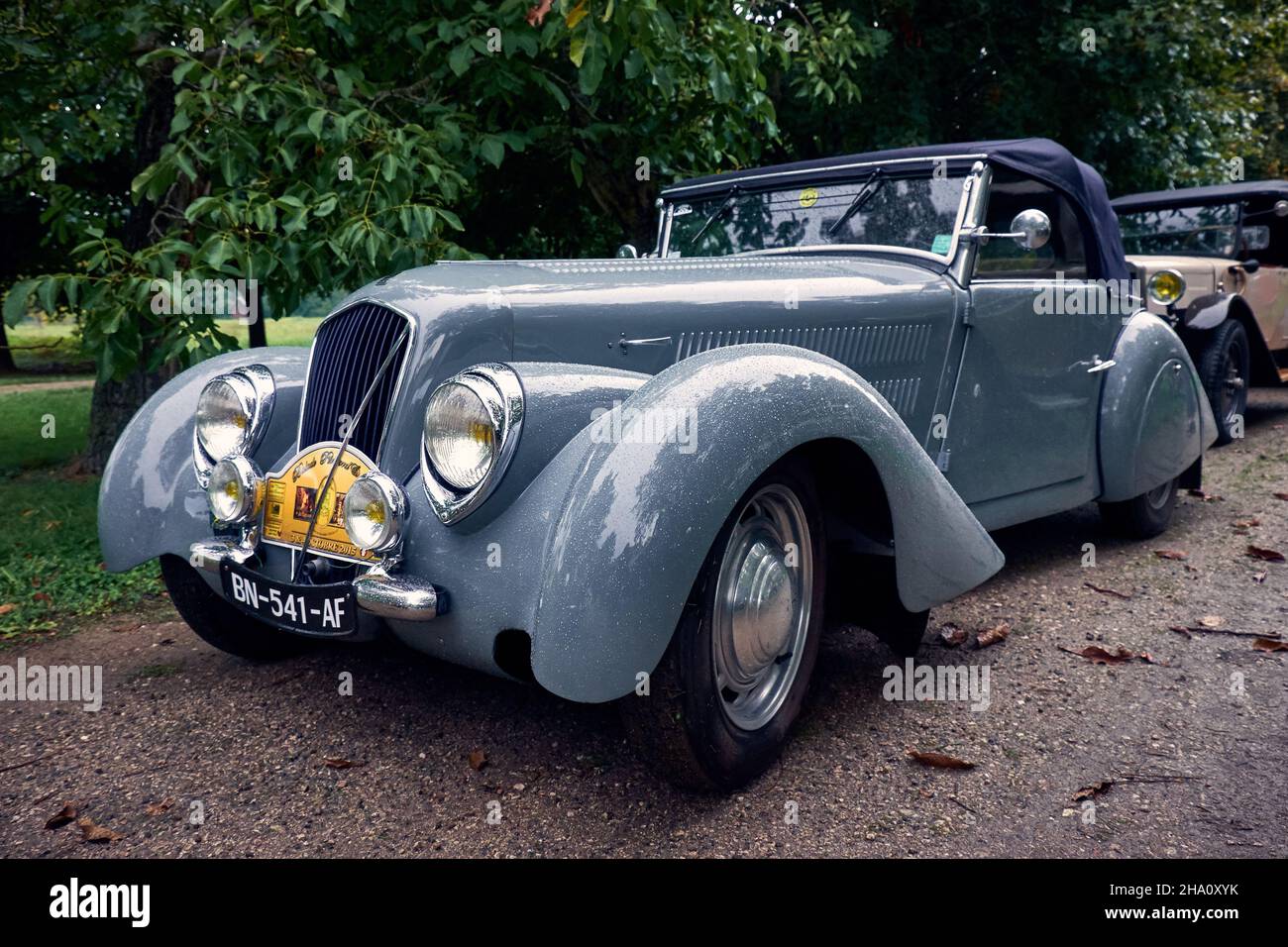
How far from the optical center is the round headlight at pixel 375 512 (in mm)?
2559

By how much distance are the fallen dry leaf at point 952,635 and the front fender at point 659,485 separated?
1095 mm

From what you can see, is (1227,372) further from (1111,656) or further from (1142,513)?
(1111,656)

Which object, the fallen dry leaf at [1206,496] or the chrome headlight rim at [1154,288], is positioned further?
the chrome headlight rim at [1154,288]

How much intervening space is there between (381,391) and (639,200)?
470cm

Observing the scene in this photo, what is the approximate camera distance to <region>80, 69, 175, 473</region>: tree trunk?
661 cm

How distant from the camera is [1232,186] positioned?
8.34 metres

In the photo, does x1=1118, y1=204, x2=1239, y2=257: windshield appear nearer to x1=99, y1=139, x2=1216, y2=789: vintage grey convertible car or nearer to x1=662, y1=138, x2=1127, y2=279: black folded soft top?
x1=662, y1=138, x2=1127, y2=279: black folded soft top

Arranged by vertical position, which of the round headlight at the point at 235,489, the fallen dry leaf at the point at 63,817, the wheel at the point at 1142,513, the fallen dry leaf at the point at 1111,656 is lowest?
the fallen dry leaf at the point at 63,817

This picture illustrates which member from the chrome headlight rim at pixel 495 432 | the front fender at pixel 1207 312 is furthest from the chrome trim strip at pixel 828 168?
the front fender at pixel 1207 312

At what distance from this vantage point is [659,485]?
90.4 inches

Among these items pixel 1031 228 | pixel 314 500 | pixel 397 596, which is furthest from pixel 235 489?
pixel 1031 228

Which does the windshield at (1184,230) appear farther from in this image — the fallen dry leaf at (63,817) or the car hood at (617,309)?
the fallen dry leaf at (63,817)
